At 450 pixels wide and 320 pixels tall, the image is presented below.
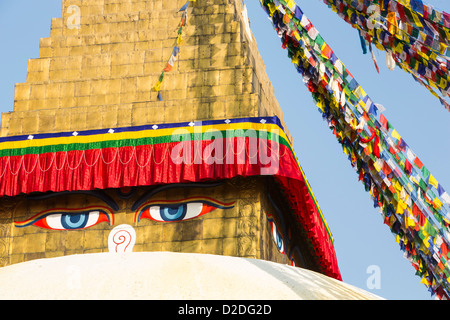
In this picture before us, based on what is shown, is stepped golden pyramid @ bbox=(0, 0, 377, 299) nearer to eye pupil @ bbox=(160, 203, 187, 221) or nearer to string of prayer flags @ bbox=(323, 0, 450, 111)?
eye pupil @ bbox=(160, 203, 187, 221)

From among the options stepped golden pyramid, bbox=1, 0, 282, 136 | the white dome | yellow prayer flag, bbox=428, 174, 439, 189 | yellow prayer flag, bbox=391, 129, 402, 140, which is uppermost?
stepped golden pyramid, bbox=1, 0, 282, 136

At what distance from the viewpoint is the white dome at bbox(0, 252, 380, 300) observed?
8.16 metres

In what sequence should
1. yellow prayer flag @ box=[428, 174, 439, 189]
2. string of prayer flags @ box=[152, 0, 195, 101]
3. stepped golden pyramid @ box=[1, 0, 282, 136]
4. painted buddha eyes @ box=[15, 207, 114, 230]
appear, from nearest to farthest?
yellow prayer flag @ box=[428, 174, 439, 189], painted buddha eyes @ box=[15, 207, 114, 230], stepped golden pyramid @ box=[1, 0, 282, 136], string of prayer flags @ box=[152, 0, 195, 101]

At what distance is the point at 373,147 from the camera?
11.4 meters

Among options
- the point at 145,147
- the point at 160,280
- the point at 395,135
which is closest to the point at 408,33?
the point at 395,135

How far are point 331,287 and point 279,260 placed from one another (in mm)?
7164

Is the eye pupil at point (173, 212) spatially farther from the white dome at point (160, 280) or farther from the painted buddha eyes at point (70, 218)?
the white dome at point (160, 280)

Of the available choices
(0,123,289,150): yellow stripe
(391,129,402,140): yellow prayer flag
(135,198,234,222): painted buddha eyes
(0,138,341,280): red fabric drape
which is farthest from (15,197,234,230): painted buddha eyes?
(391,129,402,140): yellow prayer flag

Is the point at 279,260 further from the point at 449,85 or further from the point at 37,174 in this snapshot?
the point at 449,85

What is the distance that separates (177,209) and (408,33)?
736cm

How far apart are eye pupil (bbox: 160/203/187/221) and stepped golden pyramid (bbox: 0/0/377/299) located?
20 mm

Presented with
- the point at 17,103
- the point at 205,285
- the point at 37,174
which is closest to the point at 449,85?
the point at 205,285

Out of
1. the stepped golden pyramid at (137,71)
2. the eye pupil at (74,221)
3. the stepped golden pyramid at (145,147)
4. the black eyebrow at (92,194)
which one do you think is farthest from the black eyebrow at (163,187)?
the stepped golden pyramid at (137,71)

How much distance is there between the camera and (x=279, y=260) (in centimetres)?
1628
